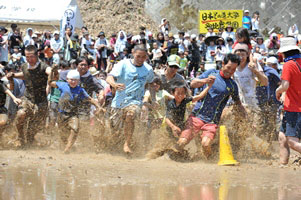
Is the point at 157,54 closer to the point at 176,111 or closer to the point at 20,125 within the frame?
the point at 20,125

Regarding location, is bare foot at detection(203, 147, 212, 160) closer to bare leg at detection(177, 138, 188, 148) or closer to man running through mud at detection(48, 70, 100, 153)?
bare leg at detection(177, 138, 188, 148)

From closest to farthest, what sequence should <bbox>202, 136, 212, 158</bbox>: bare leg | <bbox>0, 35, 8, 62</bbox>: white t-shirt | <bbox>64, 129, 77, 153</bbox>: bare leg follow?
<bbox>202, 136, 212, 158</bbox>: bare leg → <bbox>64, 129, 77, 153</bbox>: bare leg → <bbox>0, 35, 8, 62</bbox>: white t-shirt

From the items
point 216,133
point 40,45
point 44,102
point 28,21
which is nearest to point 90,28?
point 28,21

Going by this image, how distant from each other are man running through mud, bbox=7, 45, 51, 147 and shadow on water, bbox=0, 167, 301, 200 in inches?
109

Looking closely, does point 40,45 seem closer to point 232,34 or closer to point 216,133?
point 232,34

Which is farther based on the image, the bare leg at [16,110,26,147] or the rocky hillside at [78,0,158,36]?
the rocky hillside at [78,0,158,36]

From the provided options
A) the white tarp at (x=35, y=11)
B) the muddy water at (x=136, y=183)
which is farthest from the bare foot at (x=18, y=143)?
the white tarp at (x=35, y=11)

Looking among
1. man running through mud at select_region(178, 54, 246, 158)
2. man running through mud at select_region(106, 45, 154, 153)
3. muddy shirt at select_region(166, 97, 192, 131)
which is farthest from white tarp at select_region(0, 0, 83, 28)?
man running through mud at select_region(178, 54, 246, 158)

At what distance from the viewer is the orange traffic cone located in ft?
24.3

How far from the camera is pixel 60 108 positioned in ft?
29.2

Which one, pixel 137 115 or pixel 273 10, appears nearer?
pixel 137 115

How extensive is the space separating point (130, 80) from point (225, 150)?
186 cm

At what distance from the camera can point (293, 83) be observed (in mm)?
7129

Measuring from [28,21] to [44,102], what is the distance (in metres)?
12.6
